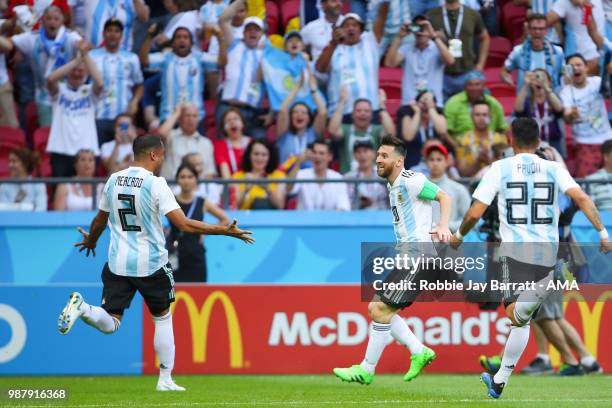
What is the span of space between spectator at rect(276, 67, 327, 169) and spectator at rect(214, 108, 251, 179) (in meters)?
0.54

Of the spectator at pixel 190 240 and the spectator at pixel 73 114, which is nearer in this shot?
the spectator at pixel 190 240

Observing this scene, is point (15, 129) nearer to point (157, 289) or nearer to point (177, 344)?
point (177, 344)

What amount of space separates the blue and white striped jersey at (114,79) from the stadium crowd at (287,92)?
0.02 metres

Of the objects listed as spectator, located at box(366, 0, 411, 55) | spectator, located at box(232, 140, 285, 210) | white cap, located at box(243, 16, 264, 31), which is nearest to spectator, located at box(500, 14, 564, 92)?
spectator, located at box(366, 0, 411, 55)

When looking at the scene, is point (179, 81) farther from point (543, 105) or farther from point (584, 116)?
point (584, 116)

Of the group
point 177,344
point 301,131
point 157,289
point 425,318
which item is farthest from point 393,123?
point 157,289

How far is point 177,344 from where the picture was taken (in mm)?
12484

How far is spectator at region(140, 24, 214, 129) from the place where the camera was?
50.5ft

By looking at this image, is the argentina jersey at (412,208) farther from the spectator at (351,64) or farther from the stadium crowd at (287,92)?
the spectator at (351,64)

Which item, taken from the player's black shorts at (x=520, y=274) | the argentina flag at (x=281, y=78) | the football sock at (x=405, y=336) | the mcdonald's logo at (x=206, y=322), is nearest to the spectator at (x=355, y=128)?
the argentina flag at (x=281, y=78)

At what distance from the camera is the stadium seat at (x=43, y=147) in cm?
1544

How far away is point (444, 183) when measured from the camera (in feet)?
42.4

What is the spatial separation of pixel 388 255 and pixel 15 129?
626 centimetres

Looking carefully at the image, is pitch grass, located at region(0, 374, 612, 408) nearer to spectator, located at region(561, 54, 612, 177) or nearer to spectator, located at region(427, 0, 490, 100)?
spectator, located at region(561, 54, 612, 177)
